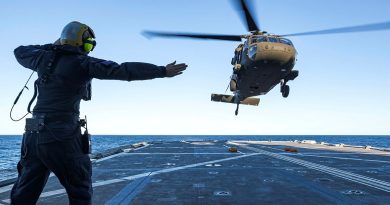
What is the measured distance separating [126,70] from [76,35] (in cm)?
102

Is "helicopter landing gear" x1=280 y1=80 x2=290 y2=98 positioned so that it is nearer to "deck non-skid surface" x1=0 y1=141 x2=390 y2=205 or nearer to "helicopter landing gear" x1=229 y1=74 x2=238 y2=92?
"helicopter landing gear" x1=229 y1=74 x2=238 y2=92

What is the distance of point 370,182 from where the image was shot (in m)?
11.7

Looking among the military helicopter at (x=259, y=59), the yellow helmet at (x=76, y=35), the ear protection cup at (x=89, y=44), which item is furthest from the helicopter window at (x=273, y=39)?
the yellow helmet at (x=76, y=35)

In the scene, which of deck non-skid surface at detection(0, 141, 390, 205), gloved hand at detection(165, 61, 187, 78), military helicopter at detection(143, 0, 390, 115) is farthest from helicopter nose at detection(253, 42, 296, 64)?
gloved hand at detection(165, 61, 187, 78)

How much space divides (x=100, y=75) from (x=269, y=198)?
659 cm

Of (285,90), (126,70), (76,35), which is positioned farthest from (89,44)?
(285,90)

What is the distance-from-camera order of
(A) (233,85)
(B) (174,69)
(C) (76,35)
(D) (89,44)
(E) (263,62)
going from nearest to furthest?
(B) (174,69)
(C) (76,35)
(D) (89,44)
(E) (263,62)
(A) (233,85)

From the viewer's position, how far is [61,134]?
3773mm

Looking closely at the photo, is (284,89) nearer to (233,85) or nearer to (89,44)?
(233,85)

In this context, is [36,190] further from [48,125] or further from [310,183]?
[310,183]

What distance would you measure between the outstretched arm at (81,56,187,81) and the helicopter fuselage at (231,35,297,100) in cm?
1589

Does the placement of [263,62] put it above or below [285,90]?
above

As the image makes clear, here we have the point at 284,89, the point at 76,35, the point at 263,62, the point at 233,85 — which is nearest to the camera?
the point at 76,35

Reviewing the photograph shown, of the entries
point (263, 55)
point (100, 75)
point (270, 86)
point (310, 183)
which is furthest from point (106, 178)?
point (270, 86)
